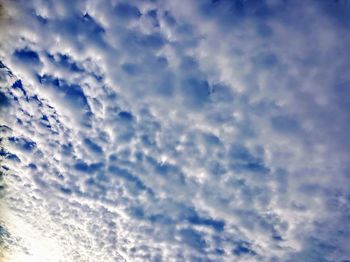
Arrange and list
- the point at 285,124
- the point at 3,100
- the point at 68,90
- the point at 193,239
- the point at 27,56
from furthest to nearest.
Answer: the point at 193,239, the point at 3,100, the point at 68,90, the point at 27,56, the point at 285,124

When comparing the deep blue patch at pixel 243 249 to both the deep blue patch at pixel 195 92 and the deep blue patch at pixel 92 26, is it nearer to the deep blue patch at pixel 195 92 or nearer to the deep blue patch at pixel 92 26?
the deep blue patch at pixel 195 92

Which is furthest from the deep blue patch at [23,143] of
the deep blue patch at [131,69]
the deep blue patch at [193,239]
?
the deep blue patch at [193,239]

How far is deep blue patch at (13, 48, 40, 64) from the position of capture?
9352 millimetres

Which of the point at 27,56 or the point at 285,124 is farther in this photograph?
the point at 27,56

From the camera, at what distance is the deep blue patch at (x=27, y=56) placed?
9352 millimetres

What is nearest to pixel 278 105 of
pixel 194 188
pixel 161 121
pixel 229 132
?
pixel 229 132

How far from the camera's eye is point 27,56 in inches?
374

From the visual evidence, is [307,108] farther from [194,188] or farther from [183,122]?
[194,188]

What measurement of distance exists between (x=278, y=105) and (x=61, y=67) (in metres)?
7.90

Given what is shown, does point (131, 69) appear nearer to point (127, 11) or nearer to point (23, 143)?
point (127, 11)

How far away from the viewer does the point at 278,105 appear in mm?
8391

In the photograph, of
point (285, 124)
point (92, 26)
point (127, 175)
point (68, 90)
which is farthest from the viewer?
point (127, 175)

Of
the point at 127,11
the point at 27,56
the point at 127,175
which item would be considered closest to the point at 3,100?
the point at 27,56

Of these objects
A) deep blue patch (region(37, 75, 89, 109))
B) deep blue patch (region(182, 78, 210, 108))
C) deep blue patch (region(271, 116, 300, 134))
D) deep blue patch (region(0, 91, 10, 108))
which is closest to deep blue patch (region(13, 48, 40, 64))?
deep blue patch (region(37, 75, 89, 109))
